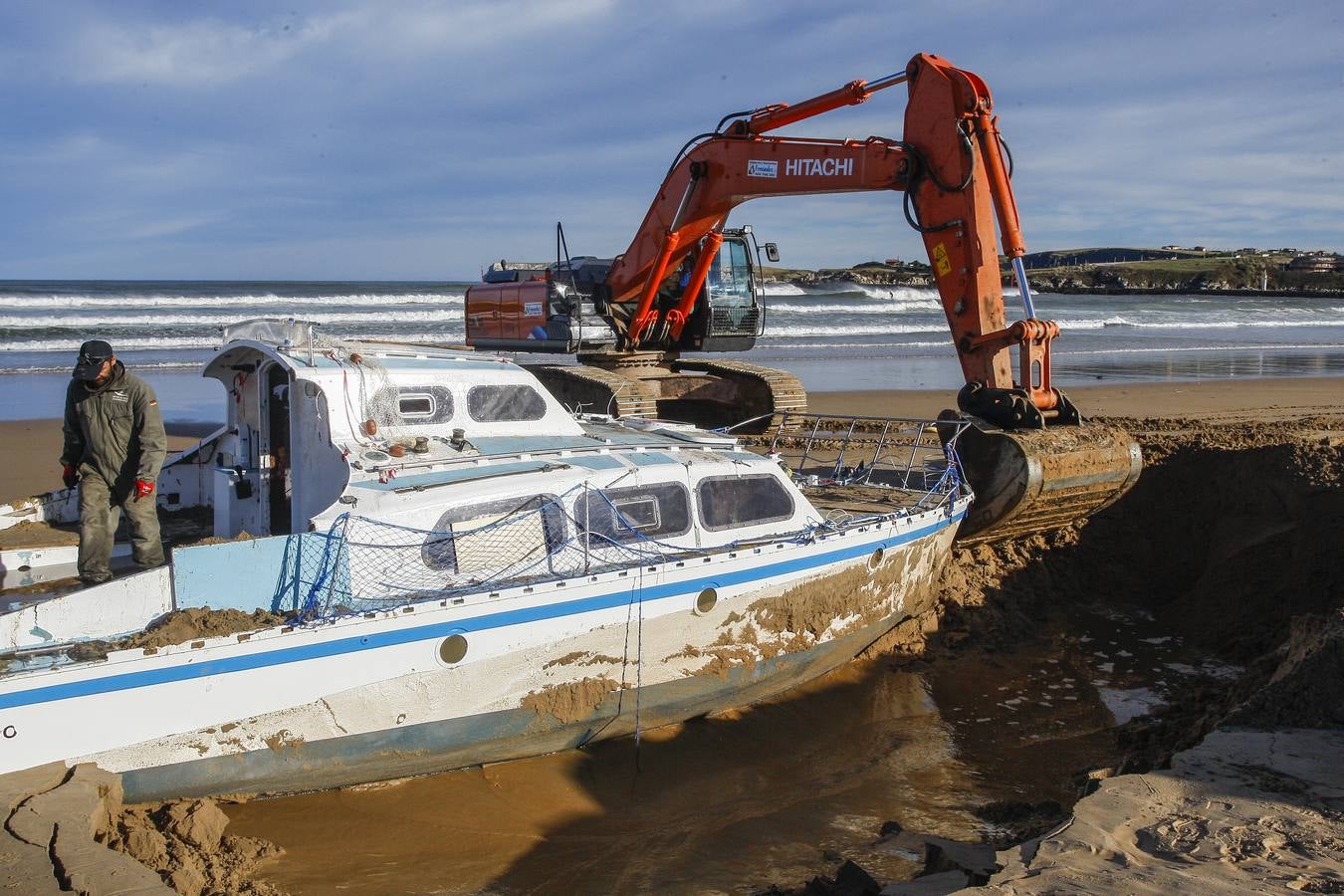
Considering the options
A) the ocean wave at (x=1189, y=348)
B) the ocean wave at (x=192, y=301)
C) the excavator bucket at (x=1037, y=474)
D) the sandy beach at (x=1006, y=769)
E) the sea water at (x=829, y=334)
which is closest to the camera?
the sandy beach at (x=1006, y=769)

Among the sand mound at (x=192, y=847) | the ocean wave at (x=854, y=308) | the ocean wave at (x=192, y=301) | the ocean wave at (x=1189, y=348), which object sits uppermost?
the ocean wave at (x=192, y=301)

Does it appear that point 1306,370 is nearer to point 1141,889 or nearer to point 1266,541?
point 1266,541

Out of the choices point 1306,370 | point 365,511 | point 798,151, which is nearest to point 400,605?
point 365,511

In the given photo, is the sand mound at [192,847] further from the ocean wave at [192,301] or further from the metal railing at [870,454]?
the ocean wave at [192,301]

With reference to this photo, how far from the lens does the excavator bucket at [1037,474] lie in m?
8.55

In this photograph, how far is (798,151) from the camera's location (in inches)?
421

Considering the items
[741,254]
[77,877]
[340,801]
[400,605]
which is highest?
[741,254]

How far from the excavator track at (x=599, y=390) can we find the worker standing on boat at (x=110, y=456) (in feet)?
18.9

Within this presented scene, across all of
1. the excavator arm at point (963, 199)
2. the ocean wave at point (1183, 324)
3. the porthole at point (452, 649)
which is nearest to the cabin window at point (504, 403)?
the porthole at point (452, 649)

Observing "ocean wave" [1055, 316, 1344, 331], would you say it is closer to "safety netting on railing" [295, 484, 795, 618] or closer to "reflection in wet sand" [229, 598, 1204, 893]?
"reflection in wet sand" [229, 598, 1204, 893]

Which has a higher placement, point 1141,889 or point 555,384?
point 555,384

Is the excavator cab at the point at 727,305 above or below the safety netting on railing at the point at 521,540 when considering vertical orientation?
above

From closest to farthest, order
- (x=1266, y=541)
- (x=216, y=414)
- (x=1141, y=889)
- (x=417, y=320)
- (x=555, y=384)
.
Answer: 1. (x=1141, y=889)
2. (x=1266, y=541)
3. (x=555, y=384)
4. (x=216, y=414)
5. (x=417, y=320)

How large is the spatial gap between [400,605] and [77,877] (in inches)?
78.7
